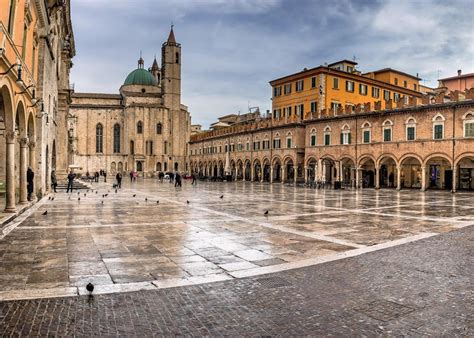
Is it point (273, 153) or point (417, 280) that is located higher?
point (273, 153)

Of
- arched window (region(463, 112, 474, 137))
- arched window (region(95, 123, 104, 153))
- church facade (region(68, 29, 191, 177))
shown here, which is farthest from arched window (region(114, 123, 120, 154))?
arched window (region(463, 112, 474, 137))

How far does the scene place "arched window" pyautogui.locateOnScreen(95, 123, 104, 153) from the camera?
290ft

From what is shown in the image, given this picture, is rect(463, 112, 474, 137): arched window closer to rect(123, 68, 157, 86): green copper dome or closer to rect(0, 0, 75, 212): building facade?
rect(0, 0, 75, 212): building facade

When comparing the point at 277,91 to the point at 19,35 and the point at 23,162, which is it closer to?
the point at 23,162

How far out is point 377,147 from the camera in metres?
39.2

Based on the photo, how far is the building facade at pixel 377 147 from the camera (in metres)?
33.8

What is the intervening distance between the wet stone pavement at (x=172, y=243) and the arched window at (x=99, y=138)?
248 ft

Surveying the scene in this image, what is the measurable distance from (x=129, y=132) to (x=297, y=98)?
46.8 meters

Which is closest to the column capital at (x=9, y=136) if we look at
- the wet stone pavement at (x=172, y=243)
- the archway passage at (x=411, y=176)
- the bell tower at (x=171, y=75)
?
the wet stone pavement at (x=172, y=243)

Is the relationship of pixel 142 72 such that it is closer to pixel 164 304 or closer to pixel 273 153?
pixel 273 153

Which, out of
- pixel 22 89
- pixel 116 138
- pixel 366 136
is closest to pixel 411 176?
pixel 366 136

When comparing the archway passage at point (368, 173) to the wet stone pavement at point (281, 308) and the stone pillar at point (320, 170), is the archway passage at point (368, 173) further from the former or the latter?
the wet stone pavement at point (281, 308)

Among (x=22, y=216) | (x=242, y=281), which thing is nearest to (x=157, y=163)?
(x=22, y=216)

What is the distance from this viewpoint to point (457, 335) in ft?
15.0
